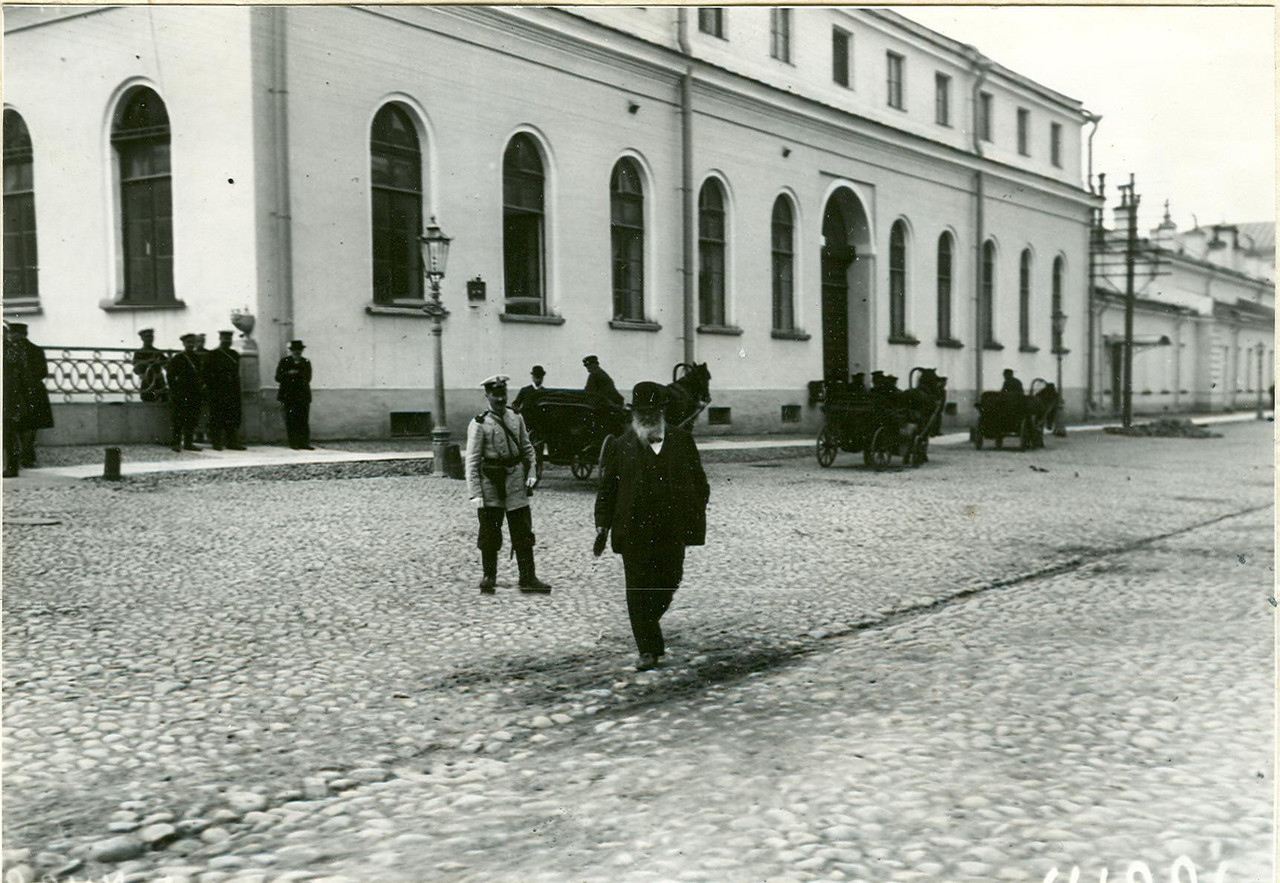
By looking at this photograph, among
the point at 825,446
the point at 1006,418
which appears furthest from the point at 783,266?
the point at 825,446

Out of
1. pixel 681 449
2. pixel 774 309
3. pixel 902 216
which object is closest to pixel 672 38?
pixel 774 309

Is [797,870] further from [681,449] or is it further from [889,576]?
[889,576]

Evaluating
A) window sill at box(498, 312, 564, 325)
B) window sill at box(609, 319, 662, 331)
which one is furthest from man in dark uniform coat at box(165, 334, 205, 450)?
window sill at box(609, 319, 662, 331)

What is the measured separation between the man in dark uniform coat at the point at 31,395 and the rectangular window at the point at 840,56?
18281mm

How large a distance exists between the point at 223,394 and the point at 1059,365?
2162 cm

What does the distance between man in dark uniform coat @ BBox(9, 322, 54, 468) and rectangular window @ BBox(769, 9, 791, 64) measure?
16008 millimetres

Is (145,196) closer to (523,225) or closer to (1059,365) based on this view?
(523,225)

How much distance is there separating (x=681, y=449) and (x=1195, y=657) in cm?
288

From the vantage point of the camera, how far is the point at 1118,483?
16.0m

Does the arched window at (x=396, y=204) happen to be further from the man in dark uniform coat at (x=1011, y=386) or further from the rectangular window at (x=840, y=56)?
the rectangular window at (x=840, y=56)

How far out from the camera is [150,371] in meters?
15.1

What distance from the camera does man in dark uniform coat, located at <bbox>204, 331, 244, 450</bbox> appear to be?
14719 millimetres

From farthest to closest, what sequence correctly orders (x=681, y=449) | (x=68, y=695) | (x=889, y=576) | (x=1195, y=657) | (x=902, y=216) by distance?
1. (x=902, y=216)
2. (x=889, y=576)
3. (x=1195, y=657)
4. (x=681, y=449)
5. (x=68, y=695)

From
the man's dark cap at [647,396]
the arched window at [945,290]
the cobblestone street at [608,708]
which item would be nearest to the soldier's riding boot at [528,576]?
the cobblestone street at [608,708]
